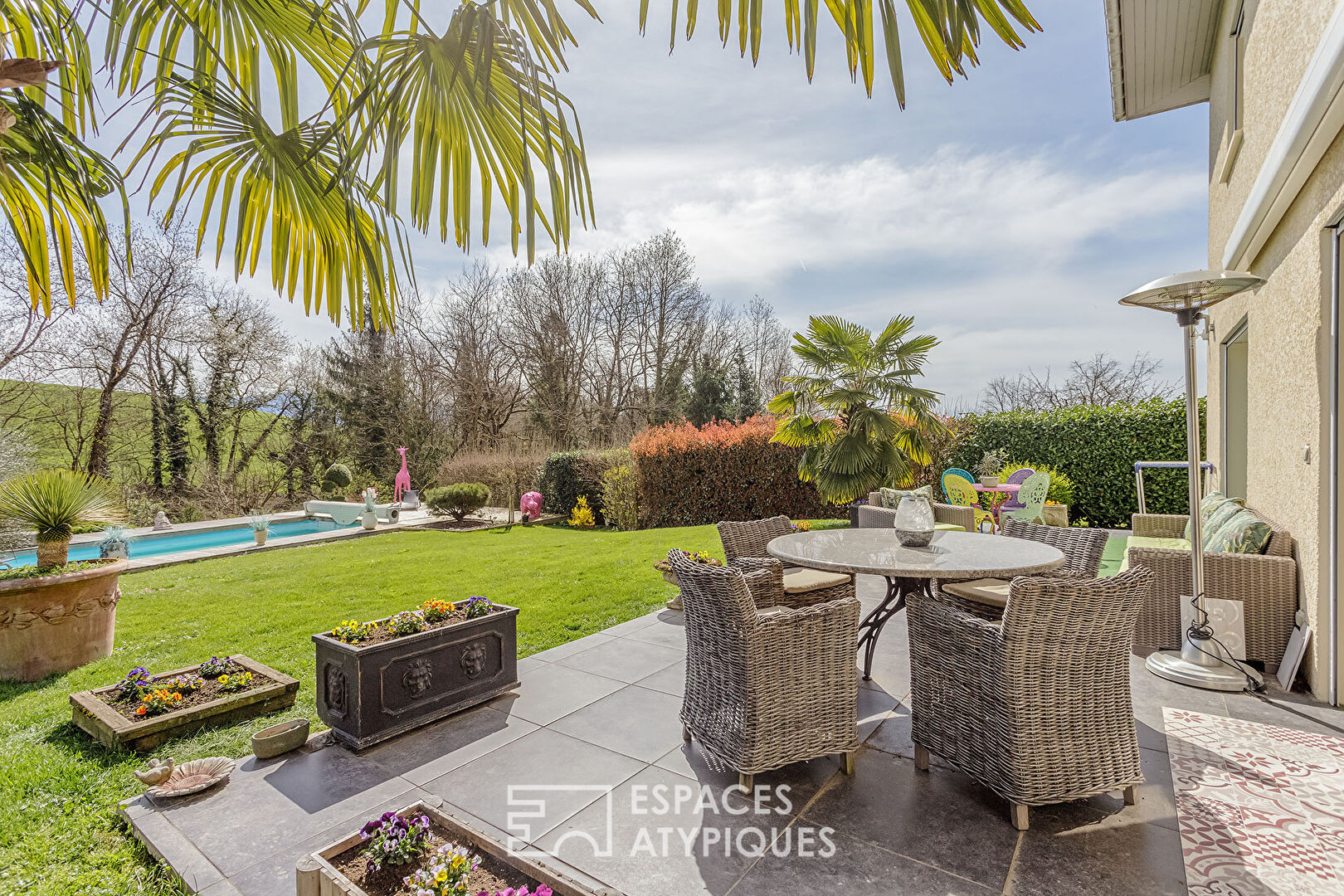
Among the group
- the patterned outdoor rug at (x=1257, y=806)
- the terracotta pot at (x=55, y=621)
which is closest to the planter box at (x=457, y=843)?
the patterned outdoor rug at (x=1257, y=806)

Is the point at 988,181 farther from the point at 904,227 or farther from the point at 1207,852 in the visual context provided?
the point at 1207,852

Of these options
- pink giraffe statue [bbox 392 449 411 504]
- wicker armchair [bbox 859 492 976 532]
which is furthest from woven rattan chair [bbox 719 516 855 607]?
pink giraffe statue [bbox 392 449 411 504]

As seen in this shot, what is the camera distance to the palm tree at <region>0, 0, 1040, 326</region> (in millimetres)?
1209

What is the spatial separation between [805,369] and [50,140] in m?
7.20

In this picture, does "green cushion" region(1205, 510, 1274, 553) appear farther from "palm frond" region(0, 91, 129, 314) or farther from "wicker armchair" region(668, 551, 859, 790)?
"palm frond" region(0, 91, 129, 314)

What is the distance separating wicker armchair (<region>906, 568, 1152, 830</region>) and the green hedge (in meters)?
8.01

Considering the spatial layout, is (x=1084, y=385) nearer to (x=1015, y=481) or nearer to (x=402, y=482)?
(x=1015, y=481)

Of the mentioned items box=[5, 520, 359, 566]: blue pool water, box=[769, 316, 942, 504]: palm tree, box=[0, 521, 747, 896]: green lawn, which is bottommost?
box=[5, 520, 359, 566]: blue pool water

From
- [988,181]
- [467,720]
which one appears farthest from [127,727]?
[988,181]

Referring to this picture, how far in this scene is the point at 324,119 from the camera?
5.60 feet

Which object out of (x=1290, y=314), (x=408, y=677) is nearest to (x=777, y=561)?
(x=408, y=677)

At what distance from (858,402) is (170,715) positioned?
21.2ft

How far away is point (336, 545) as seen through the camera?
9.49 meters

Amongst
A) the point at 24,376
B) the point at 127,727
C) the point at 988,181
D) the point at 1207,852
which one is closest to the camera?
the point at 1207,852
